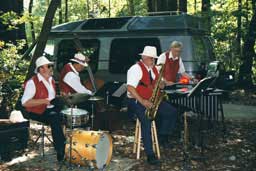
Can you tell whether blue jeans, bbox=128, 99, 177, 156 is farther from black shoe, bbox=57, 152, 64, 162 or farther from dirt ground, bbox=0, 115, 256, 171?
black shoe, bbox=57, 152, 64, 162

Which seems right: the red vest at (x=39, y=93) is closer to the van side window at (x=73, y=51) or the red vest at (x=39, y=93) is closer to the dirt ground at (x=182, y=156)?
the dirt ground at (x=182, y=156)

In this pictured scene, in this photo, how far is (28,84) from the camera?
6230 millimetres

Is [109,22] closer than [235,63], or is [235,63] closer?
[109,22]

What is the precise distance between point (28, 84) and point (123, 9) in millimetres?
27820

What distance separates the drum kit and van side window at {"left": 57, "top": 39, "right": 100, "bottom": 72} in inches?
183

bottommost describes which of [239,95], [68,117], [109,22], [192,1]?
[239,95]

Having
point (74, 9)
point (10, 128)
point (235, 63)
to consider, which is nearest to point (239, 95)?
point (235, 63)

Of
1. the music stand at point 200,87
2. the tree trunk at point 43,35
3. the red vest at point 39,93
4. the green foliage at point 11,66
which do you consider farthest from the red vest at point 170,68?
the green foliage at point 11,66

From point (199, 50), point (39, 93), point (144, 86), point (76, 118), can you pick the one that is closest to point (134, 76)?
point (144, 86)

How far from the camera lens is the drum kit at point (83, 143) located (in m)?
5.72

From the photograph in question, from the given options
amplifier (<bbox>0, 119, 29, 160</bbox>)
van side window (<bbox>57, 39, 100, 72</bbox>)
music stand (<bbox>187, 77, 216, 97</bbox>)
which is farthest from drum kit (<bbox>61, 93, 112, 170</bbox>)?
van side window (<bbox>57, 39, 100, 72</bbox>)

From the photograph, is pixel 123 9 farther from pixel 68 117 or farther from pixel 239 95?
pixel 68 117

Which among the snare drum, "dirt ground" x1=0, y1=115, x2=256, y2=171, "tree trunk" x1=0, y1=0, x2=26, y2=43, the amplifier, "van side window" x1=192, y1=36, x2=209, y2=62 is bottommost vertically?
"dirt ground" x1=0, y1=115, x2=256, y2=171

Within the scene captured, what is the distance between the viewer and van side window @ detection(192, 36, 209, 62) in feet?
31.1
